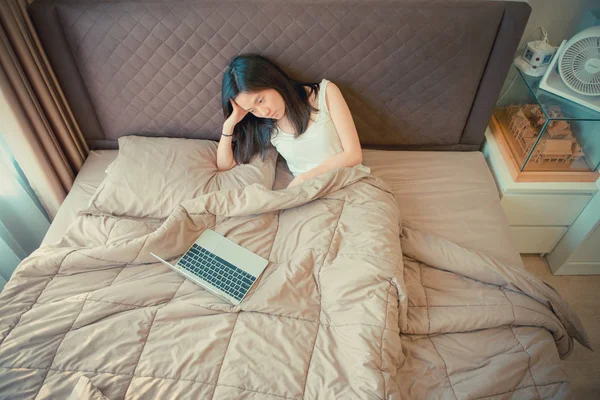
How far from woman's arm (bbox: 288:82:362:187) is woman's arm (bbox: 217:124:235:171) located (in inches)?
11.2

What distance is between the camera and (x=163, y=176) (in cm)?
149

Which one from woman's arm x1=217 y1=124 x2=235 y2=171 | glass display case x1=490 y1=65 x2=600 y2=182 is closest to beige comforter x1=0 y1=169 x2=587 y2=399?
woman's arm x1=217 y1=124 x2=235 y2=171

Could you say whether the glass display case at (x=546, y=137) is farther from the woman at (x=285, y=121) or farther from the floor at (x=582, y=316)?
the woman at (x=285, y=121)

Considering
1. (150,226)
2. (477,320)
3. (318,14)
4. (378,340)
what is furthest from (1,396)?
(318,14)

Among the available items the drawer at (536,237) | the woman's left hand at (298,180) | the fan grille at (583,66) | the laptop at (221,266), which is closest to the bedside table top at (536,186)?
the drawer at (536,237)

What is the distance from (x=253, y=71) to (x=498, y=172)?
3.71ft

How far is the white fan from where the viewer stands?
143cm

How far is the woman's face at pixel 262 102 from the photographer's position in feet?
4.45

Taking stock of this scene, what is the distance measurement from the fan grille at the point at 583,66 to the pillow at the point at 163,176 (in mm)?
1194

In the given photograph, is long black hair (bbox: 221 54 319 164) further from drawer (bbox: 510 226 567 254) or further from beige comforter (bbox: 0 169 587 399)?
drawer (bbox: 510 226 567 254)

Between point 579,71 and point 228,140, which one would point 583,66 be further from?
point 228,140

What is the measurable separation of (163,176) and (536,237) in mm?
1696

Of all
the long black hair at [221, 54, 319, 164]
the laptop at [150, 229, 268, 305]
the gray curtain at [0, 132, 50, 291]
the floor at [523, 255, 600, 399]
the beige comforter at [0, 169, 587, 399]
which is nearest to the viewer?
the beige comforter at [0, 169, 587, 399]

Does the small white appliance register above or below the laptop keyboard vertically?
above
